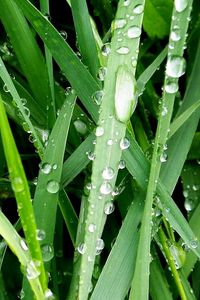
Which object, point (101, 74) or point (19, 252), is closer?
point (19, 252)

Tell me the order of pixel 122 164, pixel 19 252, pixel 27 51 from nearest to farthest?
pixel 19 252
pixel 122 164
pixel 27 51

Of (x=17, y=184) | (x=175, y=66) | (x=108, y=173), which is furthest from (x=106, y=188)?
(x=175, y=66)

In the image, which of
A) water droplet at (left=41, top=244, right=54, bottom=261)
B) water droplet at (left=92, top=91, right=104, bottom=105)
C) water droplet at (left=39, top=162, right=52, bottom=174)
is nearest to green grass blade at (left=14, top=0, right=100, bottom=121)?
water droplet at (left=92, top=91, right=104, bottom=105)

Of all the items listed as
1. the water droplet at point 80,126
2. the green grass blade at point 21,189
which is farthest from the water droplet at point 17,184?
the water droplet at point 80,126

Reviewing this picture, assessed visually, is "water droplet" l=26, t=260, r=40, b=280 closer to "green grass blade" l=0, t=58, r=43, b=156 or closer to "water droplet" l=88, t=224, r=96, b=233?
"water droplet" l=88, t=224, r=96, b=233

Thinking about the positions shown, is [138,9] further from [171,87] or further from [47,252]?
[47,252]

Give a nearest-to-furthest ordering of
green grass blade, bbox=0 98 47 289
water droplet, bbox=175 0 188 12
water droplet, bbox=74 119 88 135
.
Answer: green grass blade, bbox=0 98 47 289
water droplet, bbox=175 0 188 12
water droplet, bbox=74 119 88 135

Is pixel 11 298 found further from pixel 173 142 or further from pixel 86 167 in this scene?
pixel 173 142

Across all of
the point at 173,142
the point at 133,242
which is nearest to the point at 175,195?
the point at 173,142
